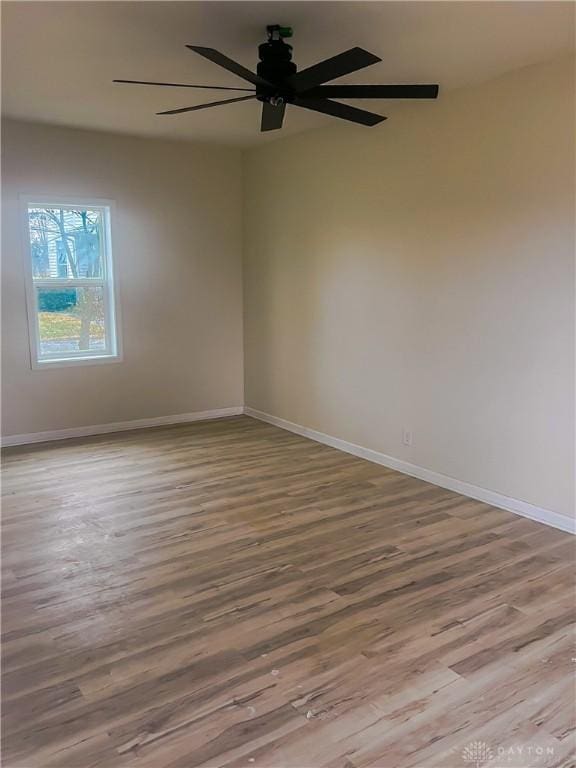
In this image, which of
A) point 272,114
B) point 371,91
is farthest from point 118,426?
point 371,91

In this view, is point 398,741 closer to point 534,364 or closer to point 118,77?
point 534,364

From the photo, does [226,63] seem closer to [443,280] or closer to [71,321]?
[443,280]

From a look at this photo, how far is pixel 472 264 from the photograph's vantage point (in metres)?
3.75

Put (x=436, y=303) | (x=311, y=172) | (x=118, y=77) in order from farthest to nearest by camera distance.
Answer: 1. (x=311, y=172)
2. (x=436, y=303)
3. (x=118, y=77)

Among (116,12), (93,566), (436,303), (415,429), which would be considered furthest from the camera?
(415,429)

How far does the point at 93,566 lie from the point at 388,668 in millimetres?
Answer: 1557

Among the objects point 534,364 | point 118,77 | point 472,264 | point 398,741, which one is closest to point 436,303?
point 472,264

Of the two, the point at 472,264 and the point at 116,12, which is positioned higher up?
the point at 116,12

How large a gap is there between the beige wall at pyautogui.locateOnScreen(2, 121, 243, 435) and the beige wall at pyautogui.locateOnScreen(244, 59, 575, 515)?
24.8 inches

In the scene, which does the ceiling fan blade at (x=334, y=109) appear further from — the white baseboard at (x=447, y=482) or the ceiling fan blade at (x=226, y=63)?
the white baseboard at (x=447, y=482)

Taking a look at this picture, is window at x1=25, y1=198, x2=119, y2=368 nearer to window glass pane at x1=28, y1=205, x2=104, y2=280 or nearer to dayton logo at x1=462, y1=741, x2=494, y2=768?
window glass pane at x1=28, y1=205, x2=104, y2=280

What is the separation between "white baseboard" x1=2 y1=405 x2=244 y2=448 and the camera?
5.11 m

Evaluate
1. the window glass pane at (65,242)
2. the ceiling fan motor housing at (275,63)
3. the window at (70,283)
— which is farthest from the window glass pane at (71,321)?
the ceiling fan motor housing at (275,63)


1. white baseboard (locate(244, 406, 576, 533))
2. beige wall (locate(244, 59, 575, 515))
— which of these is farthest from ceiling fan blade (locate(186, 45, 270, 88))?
white baseboard (locate(244, 406, 576, 533))
